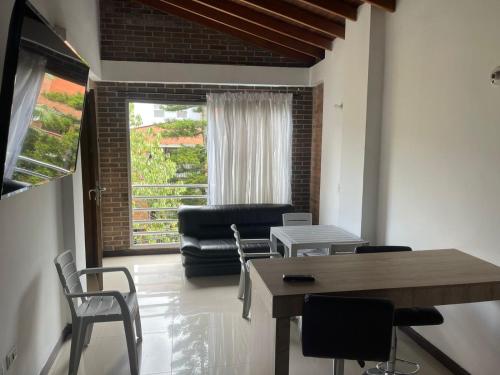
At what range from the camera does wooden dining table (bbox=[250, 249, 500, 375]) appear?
176cm

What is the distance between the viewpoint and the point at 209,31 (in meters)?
4.82

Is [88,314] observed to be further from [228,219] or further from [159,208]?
[159,208]

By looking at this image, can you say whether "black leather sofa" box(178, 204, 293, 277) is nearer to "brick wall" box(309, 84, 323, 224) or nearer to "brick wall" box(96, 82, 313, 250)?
"brick wall" box(309, 84, 323, 224)

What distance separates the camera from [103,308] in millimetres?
2547

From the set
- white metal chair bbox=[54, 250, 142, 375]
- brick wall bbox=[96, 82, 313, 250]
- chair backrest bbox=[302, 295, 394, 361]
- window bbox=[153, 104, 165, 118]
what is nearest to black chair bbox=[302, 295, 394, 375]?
chair backrest bbox=[302, 295, 394, 361]

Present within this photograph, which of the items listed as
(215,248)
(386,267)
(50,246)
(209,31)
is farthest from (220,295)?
(209,31)

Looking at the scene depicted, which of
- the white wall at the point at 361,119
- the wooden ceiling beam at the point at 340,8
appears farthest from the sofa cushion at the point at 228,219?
the wooden ceiling beam at the point at 340,8

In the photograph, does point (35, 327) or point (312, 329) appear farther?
point (35, 327)

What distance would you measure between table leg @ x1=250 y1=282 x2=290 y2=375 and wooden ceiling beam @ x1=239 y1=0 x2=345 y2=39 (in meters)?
2.73

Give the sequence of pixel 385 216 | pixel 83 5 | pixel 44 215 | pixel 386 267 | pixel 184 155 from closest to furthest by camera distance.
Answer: pixel 386 267 < pixel 44 215 < pixel 385 216 < pixel 83 5 < pixel 184 155

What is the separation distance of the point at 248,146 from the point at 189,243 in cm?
156

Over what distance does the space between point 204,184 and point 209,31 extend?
6.65ft

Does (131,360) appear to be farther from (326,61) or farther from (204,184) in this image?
(326,61)

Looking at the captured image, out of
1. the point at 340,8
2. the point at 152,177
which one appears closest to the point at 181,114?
the point at 152,177
